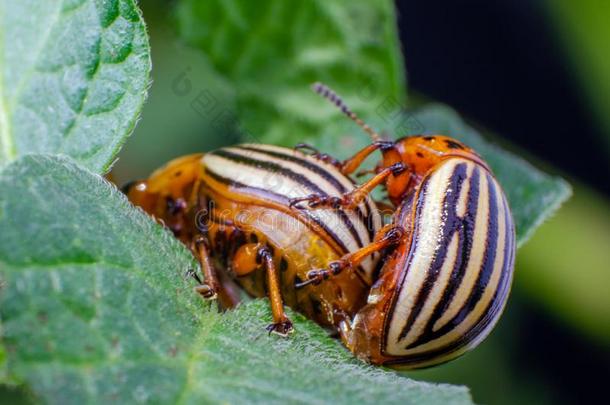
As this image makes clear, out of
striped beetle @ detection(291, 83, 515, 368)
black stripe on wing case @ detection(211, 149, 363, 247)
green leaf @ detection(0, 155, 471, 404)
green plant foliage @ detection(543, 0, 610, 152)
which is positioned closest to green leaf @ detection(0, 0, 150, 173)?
green leaf @ detection(0, 155, 471, 404)

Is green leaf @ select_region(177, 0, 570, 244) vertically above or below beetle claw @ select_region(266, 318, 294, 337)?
above

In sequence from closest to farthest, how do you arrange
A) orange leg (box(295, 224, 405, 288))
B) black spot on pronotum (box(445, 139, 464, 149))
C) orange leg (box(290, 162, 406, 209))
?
orange leg (box(295, 224, 405, 288)) < orange leg (box(290, 162, 406, 209)) < black spot on pronotum (box(445, 139, 464, 149))

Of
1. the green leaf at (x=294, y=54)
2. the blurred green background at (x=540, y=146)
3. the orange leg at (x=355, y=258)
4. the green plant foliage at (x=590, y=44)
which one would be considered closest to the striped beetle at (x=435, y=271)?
the orange leg at (x=355, y=258)

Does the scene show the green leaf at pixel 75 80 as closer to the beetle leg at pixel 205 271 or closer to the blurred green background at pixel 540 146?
the beetle leg at pixel 205 271

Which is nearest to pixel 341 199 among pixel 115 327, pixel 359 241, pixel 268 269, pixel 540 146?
pixel 359 241

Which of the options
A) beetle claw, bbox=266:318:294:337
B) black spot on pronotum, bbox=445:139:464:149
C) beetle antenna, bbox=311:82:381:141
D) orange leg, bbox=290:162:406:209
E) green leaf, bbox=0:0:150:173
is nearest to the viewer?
beetle claw, bbox=266:318:294:337

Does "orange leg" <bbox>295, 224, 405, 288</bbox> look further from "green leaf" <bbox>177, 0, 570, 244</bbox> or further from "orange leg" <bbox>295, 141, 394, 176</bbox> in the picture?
"green leaf" <bbox>177, 0, 570, 244</bbox>

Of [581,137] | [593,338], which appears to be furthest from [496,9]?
[593,338]

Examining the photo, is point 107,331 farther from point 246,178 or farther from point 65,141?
point 246,178
